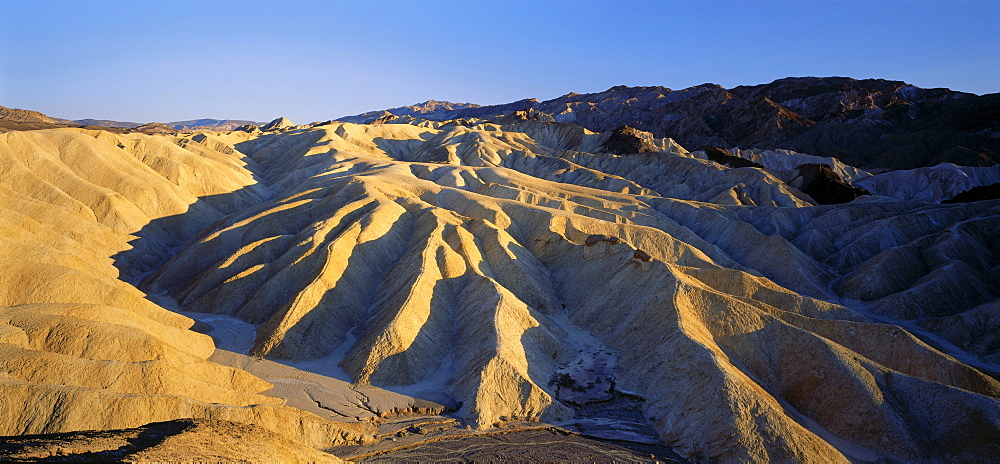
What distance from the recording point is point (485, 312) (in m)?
37.4

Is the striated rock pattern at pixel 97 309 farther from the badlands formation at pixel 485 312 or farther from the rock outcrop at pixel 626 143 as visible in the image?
the rock outcrop at pixel 626 143

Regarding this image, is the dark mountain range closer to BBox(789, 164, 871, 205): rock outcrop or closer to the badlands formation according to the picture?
BBox(789, 164, 871, 205): rock outcrop

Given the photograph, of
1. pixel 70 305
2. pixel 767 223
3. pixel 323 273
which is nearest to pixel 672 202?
pixel 767 223

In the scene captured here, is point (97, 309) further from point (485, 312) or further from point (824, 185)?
point (824, 185)

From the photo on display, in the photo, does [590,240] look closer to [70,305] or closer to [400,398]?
[400,398]

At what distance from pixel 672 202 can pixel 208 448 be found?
2513 inches

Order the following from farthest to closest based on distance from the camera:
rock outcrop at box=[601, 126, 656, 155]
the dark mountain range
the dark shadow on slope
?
rock outcrop at box=[601, 126, 656, 155] < the dark mountain range < the dark shadow on slope

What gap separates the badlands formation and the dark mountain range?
5438cm

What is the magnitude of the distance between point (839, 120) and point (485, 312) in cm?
12304

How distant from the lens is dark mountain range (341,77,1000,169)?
351 feet

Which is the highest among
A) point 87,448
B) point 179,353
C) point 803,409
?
point 87,448

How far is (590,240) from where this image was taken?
4941 cm

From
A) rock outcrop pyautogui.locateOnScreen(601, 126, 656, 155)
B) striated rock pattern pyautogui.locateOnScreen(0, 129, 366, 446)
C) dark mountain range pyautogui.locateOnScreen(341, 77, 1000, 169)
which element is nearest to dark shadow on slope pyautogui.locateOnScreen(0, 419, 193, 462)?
striated rock pattern pyautogui.locateOnScreen(0, 129, 366, 446)

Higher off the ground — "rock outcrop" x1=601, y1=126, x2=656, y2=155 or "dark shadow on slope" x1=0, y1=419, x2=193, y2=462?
"rock outcrop" x1=601, y1=126, x2=656, y2=155
